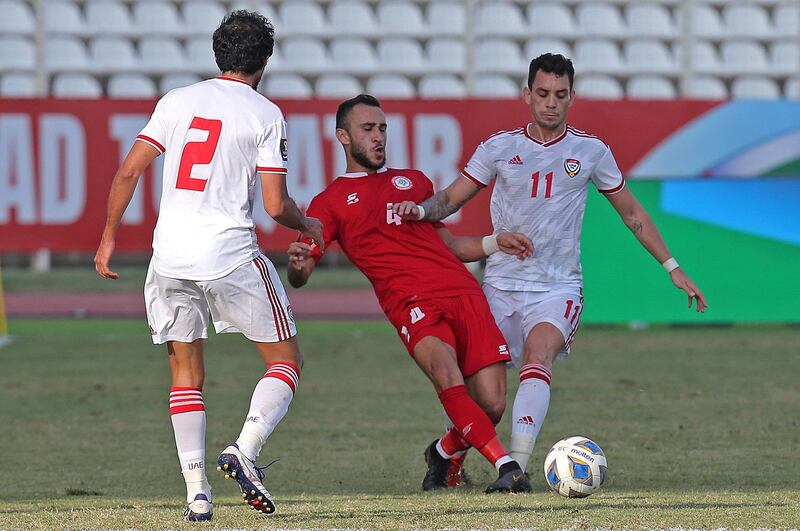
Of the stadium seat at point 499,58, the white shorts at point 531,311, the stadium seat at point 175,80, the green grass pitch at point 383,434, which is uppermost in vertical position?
the stadium seat at point 499,58

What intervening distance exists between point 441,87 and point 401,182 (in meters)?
17.5

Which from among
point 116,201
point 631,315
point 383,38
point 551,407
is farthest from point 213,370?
point 383,38

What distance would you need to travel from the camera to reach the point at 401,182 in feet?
21.8

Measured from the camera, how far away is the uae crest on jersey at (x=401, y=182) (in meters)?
6.62

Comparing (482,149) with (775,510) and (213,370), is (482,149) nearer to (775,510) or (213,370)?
(775,510)

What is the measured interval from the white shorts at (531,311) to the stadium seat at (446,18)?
1849 centimetres

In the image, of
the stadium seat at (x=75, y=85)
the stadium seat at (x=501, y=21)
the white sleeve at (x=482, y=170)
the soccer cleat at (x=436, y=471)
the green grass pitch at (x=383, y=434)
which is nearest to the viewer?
the green grass pitch at (x=383, y=434)

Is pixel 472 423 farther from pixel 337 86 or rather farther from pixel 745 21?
pixel 745 21

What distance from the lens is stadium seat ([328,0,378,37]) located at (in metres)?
24.9

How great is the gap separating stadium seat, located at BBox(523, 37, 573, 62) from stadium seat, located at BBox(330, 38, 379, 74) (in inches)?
113

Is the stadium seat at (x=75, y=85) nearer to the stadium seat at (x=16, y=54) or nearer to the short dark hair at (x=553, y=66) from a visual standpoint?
the stadium seat at (x=16, y=54)

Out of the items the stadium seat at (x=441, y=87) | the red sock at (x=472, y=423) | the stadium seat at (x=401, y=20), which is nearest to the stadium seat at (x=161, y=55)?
the stadium seat at (x=401, y=20)

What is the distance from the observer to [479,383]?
636cm

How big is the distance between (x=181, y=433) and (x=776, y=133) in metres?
11.8
